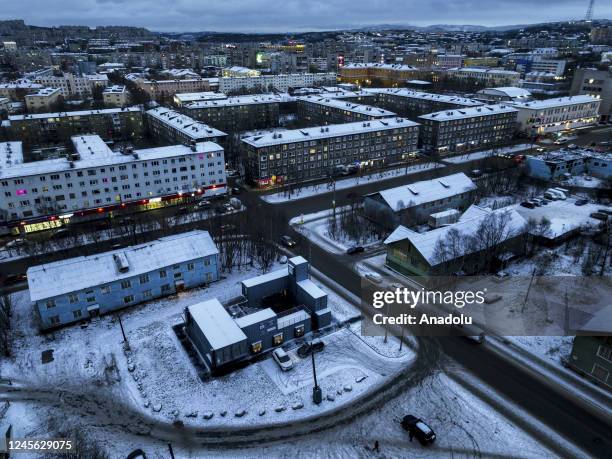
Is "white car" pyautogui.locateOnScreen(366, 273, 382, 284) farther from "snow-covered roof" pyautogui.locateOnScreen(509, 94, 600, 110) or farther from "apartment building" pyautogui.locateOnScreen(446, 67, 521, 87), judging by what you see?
"apartment building" pyautogui.locateOnScreen(446, 67, 521, 87)

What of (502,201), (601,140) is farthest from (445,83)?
(502,201)

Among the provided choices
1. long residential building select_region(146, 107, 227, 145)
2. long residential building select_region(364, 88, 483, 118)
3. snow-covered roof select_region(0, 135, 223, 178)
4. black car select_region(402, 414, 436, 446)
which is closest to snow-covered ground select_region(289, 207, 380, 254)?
snow-covered roof select_region(0, 135, 223, 178)

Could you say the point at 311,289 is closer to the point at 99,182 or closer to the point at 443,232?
the point at 443,232

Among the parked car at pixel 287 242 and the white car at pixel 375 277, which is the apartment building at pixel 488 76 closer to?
the parked car at pixel 287 242

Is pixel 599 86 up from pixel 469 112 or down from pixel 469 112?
up

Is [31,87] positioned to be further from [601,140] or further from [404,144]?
[601,140]

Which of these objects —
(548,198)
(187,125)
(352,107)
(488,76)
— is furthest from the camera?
(488,76)

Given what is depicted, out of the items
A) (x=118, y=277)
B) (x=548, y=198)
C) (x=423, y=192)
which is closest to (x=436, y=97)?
(x=548, y=198)
